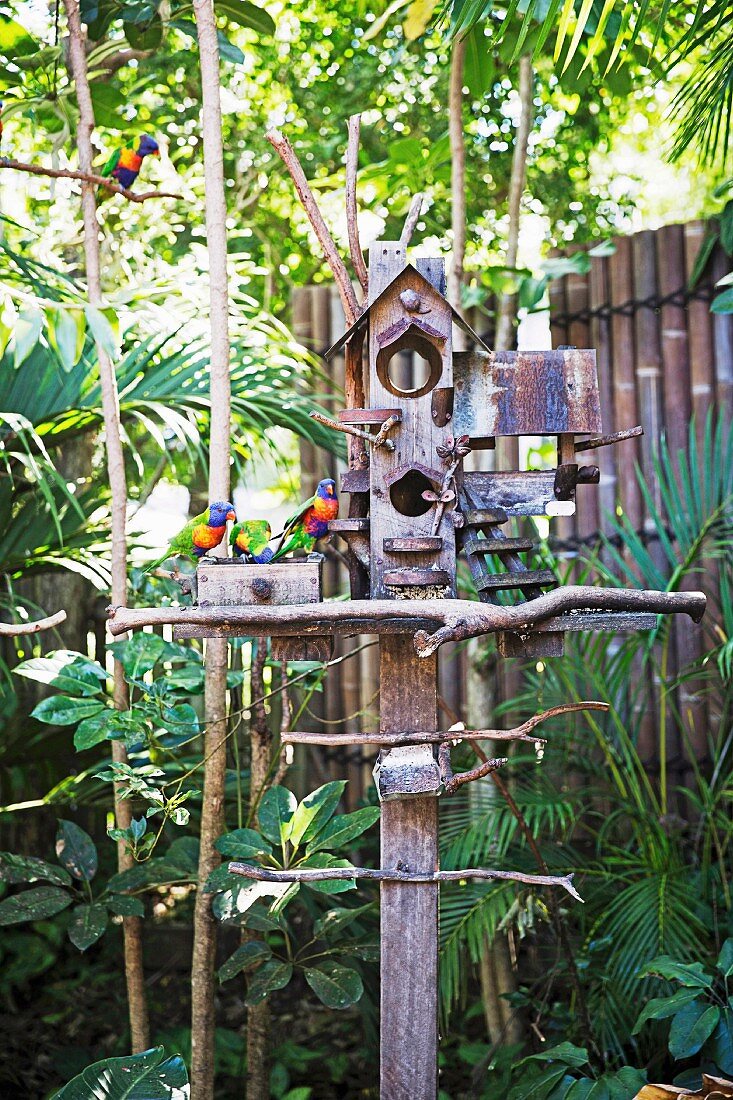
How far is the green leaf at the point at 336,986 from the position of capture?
1946 mm

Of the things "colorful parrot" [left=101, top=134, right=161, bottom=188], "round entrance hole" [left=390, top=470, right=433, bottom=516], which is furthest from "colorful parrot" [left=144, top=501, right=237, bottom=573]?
"colorful parrot" [left=101, top=134, right=161, bottom=188]

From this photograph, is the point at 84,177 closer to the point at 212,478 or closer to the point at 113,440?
the point at 113,440

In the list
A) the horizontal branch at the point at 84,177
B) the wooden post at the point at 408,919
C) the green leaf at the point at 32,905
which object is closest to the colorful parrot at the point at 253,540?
the wooden post at the point at 408,919

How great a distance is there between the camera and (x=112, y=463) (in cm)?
214

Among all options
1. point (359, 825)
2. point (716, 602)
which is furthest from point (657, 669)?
point (359, 825)

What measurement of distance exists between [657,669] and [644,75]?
2.69 m

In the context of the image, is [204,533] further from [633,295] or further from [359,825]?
[633,295]

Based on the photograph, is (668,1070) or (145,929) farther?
(145,929)

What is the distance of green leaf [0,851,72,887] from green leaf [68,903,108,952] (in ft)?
0.26

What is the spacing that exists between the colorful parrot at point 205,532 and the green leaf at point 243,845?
25.2 inches

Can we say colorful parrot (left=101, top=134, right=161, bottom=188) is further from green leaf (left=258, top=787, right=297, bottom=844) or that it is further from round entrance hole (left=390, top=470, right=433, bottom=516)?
green leaf (left=258, top=787, right=297, bottom=844)

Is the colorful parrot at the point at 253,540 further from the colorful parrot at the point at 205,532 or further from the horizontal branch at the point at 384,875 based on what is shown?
the horizontal branch at the point at 384,875

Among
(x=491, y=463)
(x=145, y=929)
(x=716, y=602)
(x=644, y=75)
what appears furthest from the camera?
(x=644, y=75)

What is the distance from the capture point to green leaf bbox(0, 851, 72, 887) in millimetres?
2111
